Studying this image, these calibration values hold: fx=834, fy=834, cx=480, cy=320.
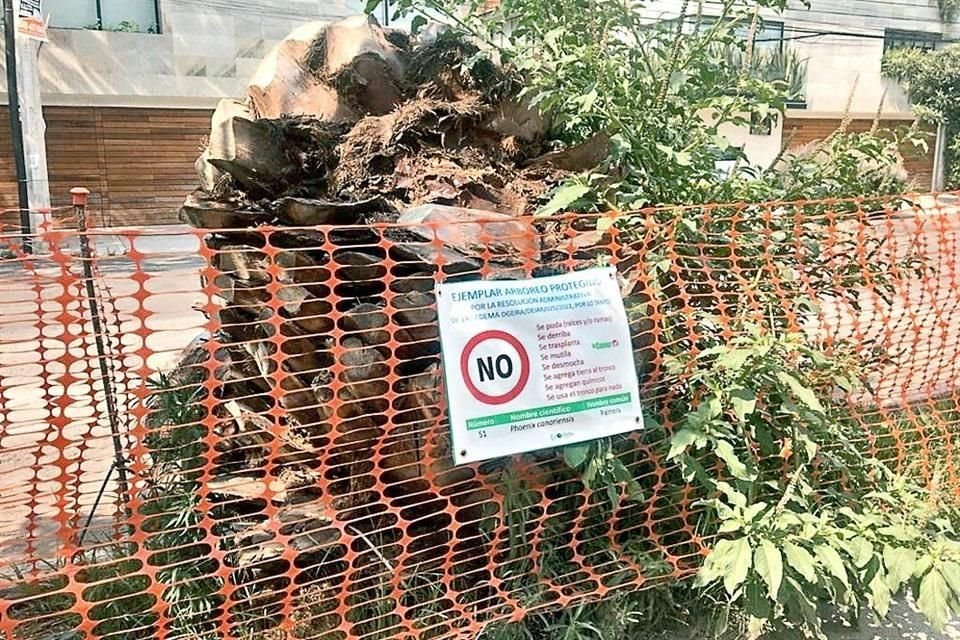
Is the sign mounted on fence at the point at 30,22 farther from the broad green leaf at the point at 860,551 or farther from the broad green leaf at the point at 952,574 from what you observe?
the broad green leaf at the point at 952,574

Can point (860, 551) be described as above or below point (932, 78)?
below

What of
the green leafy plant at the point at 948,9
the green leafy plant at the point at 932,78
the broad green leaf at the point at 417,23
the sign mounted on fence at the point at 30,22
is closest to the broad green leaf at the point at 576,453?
the broad green leaf at the point at 417,23

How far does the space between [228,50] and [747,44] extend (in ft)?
48.7

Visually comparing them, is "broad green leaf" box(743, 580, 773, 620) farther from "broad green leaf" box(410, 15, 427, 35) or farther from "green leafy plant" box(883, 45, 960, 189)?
"green leafy plant" box(883, 45, 960, 189)

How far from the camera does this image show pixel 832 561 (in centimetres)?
235

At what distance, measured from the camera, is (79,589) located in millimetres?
2238

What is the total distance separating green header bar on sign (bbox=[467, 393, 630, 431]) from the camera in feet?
8.11

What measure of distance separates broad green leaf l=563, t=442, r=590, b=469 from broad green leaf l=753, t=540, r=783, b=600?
56 centimetres

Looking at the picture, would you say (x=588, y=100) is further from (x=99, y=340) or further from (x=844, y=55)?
(x=844, y=55)

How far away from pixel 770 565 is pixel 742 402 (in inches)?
19.5

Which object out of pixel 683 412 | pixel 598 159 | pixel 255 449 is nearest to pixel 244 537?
pixel 255 449

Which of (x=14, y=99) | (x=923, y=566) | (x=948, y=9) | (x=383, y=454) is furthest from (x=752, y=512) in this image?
(x=948, y=9)

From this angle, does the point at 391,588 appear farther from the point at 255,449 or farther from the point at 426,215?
the point at 426,215

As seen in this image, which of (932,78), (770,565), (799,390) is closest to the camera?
(770,565)
